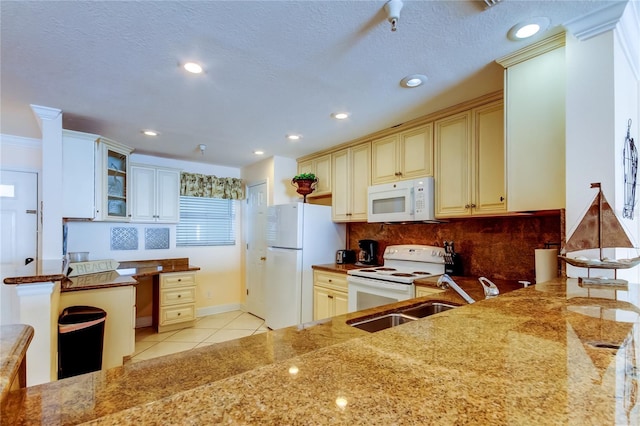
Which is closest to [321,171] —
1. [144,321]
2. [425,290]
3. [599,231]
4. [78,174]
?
[425,290]

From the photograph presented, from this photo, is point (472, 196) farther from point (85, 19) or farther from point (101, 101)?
point (101, 101)

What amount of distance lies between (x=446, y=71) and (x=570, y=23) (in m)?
0.63

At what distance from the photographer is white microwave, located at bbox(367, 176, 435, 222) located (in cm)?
267

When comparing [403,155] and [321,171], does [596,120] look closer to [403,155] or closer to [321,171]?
[403,155]

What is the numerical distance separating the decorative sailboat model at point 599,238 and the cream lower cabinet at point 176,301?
3.93m

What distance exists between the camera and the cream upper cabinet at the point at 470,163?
2.25 metres

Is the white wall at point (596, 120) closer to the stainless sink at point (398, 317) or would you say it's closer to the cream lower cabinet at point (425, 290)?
the stainless sink at point (398, 317)

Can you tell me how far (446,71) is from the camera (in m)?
1.95

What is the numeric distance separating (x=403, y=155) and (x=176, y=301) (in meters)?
3.31

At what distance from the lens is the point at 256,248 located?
14.8 ft

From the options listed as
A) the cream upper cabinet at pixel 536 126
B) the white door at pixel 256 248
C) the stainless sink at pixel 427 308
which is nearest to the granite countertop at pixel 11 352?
the stainless sink at pixel 427 308

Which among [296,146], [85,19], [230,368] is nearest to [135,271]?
[296,146]

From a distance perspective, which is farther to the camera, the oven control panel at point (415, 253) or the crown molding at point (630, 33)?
the oven control panel at point (415, 253)

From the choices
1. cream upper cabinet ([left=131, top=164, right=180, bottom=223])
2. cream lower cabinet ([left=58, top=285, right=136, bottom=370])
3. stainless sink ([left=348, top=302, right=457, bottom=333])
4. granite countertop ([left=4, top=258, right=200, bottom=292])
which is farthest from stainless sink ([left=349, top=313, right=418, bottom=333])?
cream upper cabinet ([left=131, top=164, right=180, bottom=223])
